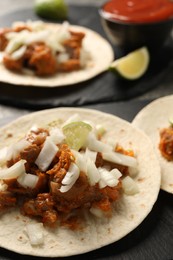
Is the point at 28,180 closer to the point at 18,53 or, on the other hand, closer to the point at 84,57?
the point at 18,53

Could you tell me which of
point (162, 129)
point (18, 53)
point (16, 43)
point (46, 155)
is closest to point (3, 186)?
point (46, 155)

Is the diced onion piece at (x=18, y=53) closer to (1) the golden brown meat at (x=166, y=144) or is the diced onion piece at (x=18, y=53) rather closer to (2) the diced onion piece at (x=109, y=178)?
(1) the golden brown meat at (x=166, y=144)

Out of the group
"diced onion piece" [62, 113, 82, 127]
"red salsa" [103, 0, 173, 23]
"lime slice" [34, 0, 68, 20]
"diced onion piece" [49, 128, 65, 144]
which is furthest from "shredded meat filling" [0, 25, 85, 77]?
"diced onion piece" [49, 128, 65, 144]

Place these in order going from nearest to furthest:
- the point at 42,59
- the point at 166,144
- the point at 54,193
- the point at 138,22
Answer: the point at 54,193
the point at 166,144
the point at 42,59
the point at 138,22

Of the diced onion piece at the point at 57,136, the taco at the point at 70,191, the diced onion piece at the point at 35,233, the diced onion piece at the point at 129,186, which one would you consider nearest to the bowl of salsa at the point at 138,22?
the taco at the point at 70,191

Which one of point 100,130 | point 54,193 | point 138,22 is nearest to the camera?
point 54,193

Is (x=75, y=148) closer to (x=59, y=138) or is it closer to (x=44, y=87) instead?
(x=59, y=138)

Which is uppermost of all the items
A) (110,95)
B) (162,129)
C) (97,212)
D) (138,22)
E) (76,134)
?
(76,134)
